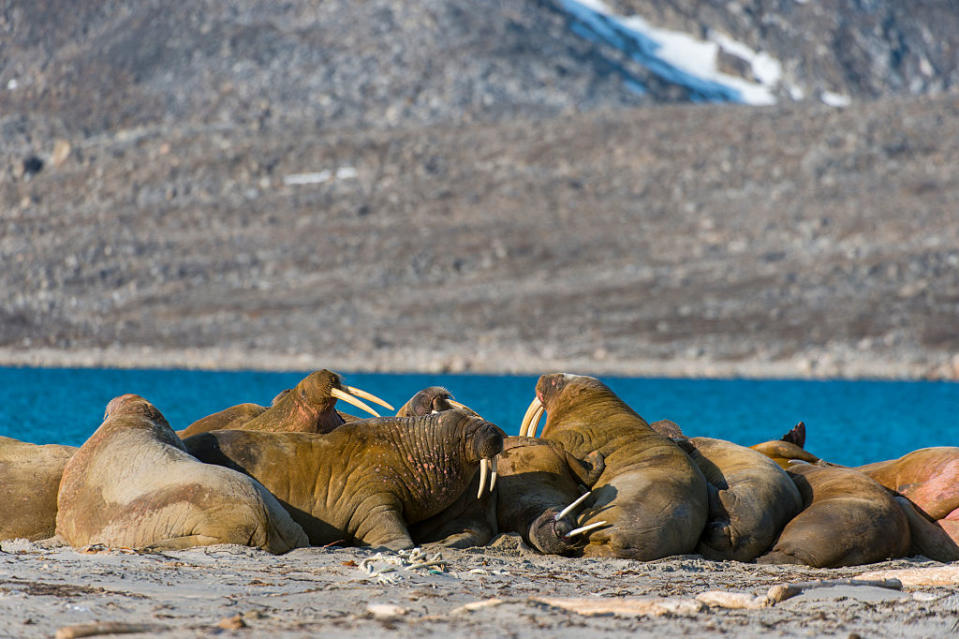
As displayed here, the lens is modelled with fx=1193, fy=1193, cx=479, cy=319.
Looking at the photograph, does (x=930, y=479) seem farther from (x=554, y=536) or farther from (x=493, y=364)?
(x=493, y=364)

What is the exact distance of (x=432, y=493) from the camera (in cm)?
768

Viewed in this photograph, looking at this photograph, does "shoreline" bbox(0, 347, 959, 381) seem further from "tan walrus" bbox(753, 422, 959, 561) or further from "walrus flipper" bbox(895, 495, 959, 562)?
"walrus flipper" bbox(895, 495, 959, 562)

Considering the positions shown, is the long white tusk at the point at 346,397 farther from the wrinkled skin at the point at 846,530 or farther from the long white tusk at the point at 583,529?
the wrinkled skin at the point at 846,530

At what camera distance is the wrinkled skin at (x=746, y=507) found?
7.76 meters

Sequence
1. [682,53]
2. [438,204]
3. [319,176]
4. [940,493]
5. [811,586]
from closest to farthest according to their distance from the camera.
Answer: [811,586] < [940,493] < [438,204] < [319,176] < [682,53]

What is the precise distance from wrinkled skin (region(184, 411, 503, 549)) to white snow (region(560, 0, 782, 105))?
7929cm

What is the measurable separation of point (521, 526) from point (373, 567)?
2047mm

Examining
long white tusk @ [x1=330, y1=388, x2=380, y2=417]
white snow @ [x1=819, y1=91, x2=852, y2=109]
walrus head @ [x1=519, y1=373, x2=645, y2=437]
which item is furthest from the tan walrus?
white snow @ [x1=819, y1=91, x2=852, y2=109]

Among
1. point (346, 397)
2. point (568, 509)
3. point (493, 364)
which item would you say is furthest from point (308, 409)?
point (493, 364)

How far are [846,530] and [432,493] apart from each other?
2673 millimetres

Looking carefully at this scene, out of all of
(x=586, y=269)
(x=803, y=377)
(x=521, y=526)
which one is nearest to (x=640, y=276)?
(x=586, y=269)

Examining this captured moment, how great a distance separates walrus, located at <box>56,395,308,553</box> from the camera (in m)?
6.51

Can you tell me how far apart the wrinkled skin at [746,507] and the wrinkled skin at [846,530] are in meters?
0.09

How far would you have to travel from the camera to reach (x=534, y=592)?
5621 mm
